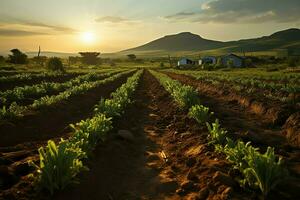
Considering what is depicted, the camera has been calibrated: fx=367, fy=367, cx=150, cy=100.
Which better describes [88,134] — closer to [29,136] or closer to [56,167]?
[56,167]

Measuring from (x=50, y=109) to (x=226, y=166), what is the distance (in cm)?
851

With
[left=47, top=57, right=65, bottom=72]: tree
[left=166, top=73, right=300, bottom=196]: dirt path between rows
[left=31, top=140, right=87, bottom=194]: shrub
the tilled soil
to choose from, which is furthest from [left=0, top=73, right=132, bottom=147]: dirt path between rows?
[left=47, top=57, right=65, bottom=72]: tree

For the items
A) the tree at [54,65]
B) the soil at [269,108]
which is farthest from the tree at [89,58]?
the soil at [269,108]

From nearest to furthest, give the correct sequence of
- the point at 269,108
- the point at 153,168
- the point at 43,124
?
the point at 153,168 → the point at 43,124 → the point at 269,108

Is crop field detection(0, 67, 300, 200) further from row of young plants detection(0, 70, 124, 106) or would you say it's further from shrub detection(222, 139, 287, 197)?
row of young plants detection(0, 70, 124, 106)

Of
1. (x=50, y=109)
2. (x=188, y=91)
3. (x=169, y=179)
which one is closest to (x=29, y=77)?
(x=50, y=109)

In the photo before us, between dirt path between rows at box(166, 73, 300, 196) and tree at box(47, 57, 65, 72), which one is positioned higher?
tree at box(47, 57, 65, 72)

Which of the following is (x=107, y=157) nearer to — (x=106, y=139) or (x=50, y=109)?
(x=106, y=139)

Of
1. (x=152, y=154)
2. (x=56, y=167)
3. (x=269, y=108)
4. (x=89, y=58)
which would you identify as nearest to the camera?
(x=56, y=167)

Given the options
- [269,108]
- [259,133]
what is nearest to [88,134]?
[259,133]

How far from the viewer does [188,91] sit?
13.9 meters

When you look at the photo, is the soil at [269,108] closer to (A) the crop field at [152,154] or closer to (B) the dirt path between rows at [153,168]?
(A) the crop field at [152,154]

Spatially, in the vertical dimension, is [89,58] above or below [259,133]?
above

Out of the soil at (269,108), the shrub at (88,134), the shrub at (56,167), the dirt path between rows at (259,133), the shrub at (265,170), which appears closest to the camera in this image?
the shrub at (265,170)
